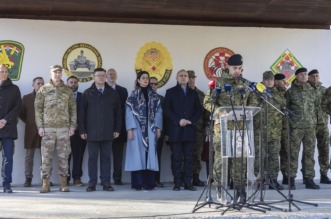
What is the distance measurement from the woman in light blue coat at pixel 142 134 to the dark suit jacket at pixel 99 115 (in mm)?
233

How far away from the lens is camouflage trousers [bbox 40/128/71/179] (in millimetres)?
8086

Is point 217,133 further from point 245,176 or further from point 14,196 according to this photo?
point 14,196

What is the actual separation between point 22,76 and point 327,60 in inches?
235

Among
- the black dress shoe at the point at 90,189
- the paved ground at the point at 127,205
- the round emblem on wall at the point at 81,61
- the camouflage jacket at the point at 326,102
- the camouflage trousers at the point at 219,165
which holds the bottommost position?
the paved ground at the point at 127,205

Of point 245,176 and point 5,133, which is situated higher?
point 5,133

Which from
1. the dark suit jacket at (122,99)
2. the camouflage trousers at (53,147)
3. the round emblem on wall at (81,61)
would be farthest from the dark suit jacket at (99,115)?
the round emblem on wall at (81,61)

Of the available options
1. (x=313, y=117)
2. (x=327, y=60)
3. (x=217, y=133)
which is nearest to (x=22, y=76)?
(x=217, y=133)

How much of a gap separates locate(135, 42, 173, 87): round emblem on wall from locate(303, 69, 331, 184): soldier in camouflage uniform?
2.65 metres

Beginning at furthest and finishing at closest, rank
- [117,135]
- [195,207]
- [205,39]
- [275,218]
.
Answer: [205,39], [117,135], [195,207], [275,218]

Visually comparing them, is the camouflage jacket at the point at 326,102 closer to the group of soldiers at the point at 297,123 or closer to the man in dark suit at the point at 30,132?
the group of soldiers at the point at 297,123

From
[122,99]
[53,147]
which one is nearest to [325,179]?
[122,99]

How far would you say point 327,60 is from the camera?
10734mm

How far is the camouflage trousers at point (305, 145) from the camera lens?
29.5 feet

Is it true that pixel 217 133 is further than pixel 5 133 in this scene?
No
